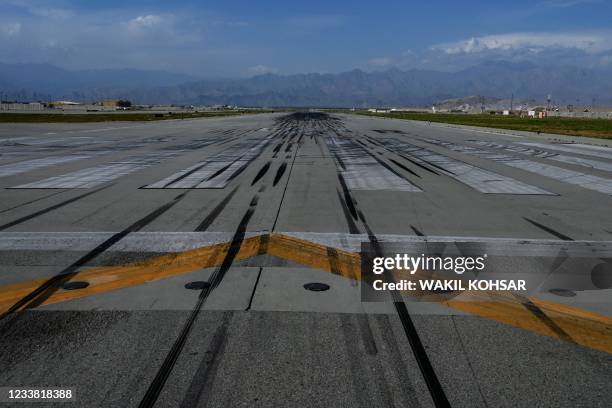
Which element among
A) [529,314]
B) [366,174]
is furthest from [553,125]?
[529,314]

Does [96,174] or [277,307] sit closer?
[277,307]

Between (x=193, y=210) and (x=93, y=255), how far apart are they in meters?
3.23

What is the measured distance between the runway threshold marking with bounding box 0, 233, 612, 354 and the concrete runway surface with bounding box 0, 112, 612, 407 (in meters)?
0.03

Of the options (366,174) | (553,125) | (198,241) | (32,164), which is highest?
(553,125)

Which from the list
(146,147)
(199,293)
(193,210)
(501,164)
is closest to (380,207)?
(193,210)

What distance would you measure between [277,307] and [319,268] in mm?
1409

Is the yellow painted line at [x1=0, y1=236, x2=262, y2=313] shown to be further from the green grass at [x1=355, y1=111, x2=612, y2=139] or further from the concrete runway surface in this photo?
the green grass at [x1=355, y1=111, x2=612, y2=139]

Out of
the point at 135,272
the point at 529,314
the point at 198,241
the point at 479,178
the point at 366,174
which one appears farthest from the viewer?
the point at 366,174

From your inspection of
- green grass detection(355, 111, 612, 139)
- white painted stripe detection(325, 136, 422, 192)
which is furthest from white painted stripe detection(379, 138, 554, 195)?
green grass detection(355, 111, 612, 139)

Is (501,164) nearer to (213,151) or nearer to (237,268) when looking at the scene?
(213,151)

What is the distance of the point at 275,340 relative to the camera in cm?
470

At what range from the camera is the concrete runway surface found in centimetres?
402

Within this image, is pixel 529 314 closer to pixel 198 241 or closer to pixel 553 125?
pixel 198 241

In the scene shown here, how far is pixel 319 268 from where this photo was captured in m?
6.74
